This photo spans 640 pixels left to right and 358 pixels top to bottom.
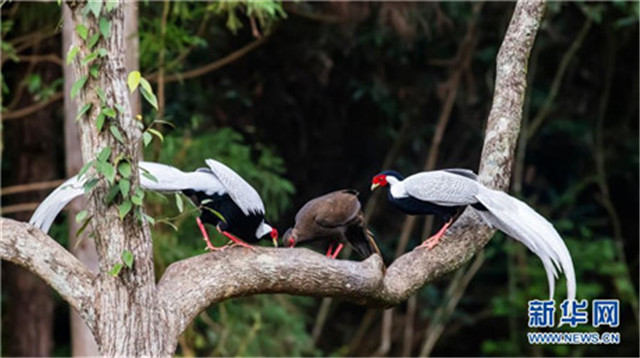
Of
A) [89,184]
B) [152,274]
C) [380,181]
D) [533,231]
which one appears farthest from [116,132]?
[533,231]

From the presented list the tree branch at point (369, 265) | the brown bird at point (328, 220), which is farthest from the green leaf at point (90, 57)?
the brown bird at point (328, 220)

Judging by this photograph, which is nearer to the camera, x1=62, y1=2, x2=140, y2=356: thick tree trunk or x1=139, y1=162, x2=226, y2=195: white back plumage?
x1=139, y1=162, x2=226, y2=195: white back plumage

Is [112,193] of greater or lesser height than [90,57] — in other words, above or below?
below

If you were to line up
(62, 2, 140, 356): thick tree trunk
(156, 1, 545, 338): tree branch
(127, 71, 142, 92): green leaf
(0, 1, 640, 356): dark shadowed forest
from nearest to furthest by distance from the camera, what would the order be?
(127, 71, 142, 92): green leaf → (156, 1, 545, 338): tree branch → (62, 2, 140, 356): thick tree trunk → (0, 1, 640, 356): dark shadowed forest

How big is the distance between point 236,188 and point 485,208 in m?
0.76

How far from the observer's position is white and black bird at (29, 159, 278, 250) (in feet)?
9.80

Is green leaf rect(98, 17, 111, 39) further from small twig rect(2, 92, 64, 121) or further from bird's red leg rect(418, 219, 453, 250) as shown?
small twig rect(2, 92, 64, 121)

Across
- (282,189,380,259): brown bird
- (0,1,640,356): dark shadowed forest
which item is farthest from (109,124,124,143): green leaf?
(0,1,640,356): dark shadowed forest

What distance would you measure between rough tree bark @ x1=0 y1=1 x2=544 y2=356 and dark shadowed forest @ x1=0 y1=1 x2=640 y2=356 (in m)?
2.64

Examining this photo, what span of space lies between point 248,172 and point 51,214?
116 inches

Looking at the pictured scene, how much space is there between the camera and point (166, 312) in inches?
109

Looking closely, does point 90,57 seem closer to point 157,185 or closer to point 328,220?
point 157,185

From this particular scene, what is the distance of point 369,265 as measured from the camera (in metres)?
3.08

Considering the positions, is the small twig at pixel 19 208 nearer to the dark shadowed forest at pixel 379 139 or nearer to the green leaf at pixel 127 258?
the dark shadowed forest at pixel 379 139
